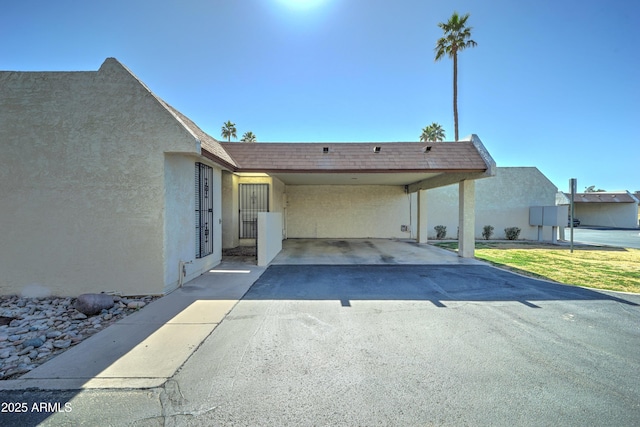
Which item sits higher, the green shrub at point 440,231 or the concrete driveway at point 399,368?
the green shrub at point 440,231

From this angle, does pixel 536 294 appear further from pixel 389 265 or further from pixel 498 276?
pixel 389 265

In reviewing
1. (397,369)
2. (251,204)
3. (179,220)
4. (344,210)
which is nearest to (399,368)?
(397,369)

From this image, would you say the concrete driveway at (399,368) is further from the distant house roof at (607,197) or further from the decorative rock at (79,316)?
the distant house roof at (607,197)

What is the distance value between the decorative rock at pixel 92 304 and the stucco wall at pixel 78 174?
78cm

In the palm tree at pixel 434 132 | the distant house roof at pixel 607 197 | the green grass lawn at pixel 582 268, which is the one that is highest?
the palm tree at pixel 434 132

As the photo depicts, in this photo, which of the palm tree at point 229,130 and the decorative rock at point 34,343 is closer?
the decorative rock at point 34,343

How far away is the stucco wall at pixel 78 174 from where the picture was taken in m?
6.16

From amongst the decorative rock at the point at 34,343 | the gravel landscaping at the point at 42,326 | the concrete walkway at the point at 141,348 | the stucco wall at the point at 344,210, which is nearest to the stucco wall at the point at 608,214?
the stucco wall at the point at 344,210

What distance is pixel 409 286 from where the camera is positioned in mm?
7094

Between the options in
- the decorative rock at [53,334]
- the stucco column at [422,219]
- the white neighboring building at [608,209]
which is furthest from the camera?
the white neighboring building at [608,209]

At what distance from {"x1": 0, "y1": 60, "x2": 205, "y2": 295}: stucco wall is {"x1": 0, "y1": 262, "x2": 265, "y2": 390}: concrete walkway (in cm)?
171

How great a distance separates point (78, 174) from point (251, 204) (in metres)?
7.71

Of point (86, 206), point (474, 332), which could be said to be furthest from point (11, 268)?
point (474, 332)

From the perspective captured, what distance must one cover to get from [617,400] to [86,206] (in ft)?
29.5
